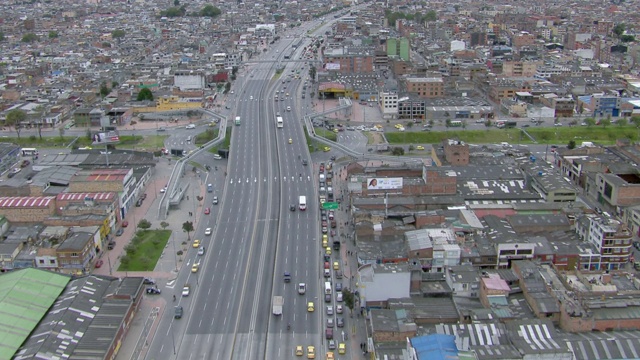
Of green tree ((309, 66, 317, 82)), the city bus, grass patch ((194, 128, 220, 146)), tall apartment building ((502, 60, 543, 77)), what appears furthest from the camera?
green tree ((309, 66, 317, 82))

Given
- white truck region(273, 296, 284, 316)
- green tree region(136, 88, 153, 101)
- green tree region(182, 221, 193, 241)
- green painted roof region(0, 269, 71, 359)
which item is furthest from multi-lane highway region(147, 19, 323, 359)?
green tree region(136, 88, 153, 101)

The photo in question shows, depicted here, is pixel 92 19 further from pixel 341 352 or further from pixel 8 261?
pixel 341 352

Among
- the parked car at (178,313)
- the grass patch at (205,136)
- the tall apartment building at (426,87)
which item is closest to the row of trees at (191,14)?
the tall apartment building at (426,87)

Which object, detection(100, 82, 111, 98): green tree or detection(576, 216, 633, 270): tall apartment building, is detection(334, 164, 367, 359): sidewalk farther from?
detection(100, 82, 111, 98): green tree

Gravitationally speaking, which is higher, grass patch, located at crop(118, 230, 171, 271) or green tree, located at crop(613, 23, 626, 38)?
green tree, located at crop(613, 23, 626, 38)

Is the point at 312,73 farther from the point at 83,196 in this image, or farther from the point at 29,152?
the point at 83,196
